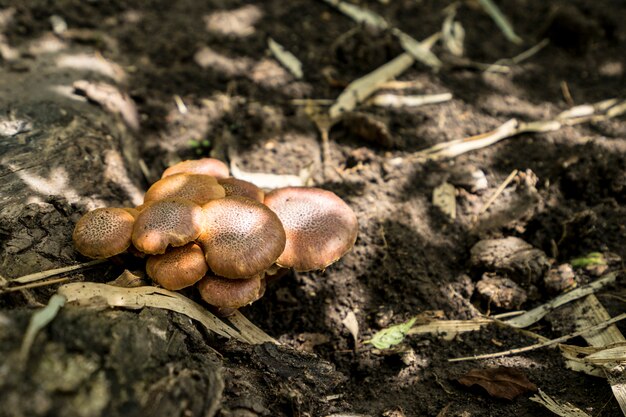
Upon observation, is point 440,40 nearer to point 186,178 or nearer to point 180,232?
point 186,178

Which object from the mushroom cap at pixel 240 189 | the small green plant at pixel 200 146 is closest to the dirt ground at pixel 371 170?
the small green plant at pixel 200 146

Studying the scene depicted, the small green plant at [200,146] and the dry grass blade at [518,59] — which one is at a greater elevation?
the dry grass blade at [518,59]

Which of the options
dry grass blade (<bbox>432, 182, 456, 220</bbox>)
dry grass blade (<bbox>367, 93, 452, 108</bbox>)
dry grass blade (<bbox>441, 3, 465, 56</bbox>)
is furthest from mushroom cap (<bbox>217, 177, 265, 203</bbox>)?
dry grass blade (<bbox>441, 3, 465, 56</bbox>)

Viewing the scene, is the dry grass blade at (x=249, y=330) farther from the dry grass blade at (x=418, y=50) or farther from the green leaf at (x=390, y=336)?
the dry grass blade at (x=418, y=50)

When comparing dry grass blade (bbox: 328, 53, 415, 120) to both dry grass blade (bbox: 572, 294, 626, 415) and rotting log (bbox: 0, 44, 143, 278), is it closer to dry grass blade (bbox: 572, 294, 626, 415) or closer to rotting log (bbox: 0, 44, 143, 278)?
rotting log (bbox: 0, 44, 143, 278)

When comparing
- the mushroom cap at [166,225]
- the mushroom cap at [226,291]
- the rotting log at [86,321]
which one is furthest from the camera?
the mushroom cap at [226,291]

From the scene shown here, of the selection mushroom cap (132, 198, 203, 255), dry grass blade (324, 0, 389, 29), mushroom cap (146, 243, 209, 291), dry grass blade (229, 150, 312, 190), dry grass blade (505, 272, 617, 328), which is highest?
mushroom cap (132, 198, 203, 255)
